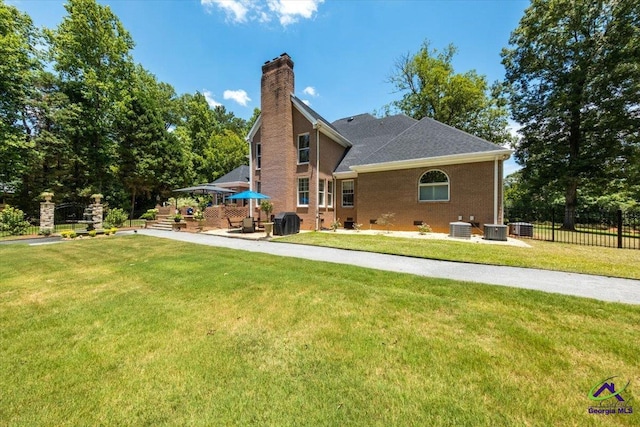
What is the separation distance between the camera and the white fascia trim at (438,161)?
36.5 ft

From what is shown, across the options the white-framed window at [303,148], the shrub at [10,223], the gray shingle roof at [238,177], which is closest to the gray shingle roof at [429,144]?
the white-framed window at [303,148]

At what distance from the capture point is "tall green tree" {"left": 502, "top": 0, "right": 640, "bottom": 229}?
1573 cm

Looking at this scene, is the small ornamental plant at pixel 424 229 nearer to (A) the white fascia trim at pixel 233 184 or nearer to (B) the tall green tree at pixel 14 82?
(A) the white fascia trim at pixel 233 184

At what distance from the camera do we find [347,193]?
16.9 m

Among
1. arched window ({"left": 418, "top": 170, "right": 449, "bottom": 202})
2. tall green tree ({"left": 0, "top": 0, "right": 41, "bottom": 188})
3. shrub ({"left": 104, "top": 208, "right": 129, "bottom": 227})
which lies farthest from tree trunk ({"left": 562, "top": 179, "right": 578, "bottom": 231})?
tall green tree ({"left": 0, "top": 0, "right": 41, "bottom": 188})

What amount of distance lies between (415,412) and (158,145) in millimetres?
31564

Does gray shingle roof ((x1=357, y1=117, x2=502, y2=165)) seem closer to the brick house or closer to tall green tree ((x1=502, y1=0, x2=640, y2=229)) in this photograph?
the brick house

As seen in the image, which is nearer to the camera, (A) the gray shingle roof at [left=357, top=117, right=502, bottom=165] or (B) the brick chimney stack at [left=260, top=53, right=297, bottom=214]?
(A) the gray shingle roof at [left=357, top=117, right=502, bottom=165]

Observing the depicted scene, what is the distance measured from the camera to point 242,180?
68.3ft

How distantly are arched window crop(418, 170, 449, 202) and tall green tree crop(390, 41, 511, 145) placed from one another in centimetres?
1567

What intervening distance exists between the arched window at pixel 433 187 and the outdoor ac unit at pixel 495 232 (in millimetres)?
2483

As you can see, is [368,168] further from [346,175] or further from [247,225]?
[247,225]

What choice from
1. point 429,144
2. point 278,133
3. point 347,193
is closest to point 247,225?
point 278,133

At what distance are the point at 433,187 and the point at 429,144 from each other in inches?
97.8
